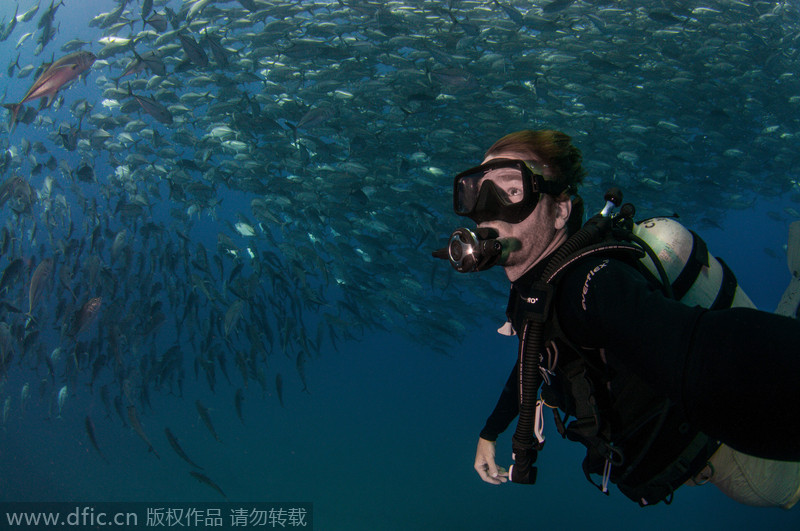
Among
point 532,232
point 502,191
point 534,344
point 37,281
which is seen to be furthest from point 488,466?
point 37,281

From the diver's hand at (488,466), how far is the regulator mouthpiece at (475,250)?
4.63 feet

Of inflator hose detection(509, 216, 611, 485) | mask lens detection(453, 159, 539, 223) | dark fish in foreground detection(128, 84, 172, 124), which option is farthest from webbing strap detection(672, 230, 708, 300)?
dark fish in foreground detection(128, 84, 172, 124)

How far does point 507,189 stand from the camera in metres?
1.54

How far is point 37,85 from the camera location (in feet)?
18.1

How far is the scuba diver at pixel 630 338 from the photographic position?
787 mm

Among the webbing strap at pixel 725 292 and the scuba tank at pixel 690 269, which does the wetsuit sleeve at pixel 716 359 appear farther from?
the webbing strap at pixel 725 292

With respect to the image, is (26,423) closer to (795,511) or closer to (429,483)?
(429,483)

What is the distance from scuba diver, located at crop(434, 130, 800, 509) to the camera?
79cm

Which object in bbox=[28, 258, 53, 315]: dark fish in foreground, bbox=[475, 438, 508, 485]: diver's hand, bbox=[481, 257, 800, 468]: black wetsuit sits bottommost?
bbox=[28, 258, 53, 315]: dark fish in foreground

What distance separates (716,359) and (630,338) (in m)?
0.19

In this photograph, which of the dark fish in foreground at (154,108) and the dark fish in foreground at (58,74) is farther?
the dark fish in foreground at (154,108)

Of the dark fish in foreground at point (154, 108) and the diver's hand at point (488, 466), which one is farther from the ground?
the dark fish in foreground at point (154, 108)

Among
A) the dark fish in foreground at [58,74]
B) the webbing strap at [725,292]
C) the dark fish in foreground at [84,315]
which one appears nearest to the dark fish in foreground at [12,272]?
the dark fish in foreground at [84,315]

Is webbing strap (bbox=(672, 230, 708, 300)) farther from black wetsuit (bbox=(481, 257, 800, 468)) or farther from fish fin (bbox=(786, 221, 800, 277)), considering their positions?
fish fin (bbox=(786, 221, 800, 277))
